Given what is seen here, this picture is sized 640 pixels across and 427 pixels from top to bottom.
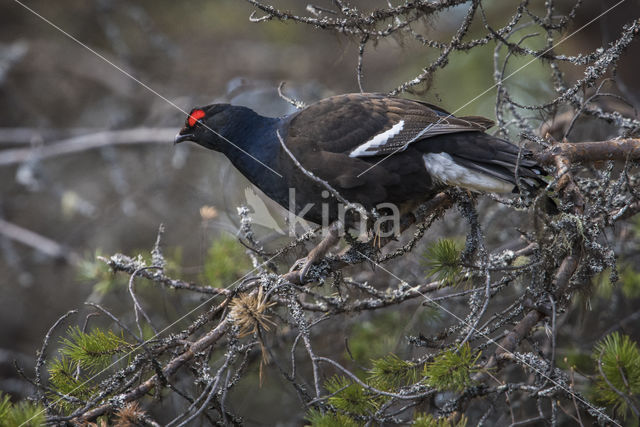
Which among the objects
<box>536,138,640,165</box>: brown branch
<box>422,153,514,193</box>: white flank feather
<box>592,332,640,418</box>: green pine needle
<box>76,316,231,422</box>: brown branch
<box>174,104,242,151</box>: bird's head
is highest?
<box>174,104,242,151</box>: bird's head

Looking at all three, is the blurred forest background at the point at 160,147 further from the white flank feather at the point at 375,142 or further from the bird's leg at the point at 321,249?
the white flank feather at the point at 375,142

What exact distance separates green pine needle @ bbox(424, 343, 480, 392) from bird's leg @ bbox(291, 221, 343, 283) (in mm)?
1011

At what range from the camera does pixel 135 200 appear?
6457 mm

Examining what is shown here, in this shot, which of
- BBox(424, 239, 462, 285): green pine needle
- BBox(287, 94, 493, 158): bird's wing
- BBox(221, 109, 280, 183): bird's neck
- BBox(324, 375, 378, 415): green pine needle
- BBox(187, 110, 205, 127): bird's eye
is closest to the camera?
BBox(324, 375, 378, 415): green pine needle

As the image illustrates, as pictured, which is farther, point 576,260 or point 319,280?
point 319,280

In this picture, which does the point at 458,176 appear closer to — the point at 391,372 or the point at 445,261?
the point at 445,261

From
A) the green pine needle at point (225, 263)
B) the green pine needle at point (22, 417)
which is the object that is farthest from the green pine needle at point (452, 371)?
the green pine needle at point (225, 263)

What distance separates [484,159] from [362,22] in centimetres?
113

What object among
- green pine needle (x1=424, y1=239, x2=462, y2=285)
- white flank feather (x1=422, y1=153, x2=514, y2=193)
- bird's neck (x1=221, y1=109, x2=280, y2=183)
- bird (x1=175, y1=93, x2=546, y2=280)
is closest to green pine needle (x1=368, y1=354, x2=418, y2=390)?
green pine needle (x1=424, y1=239, x2=462, y2=285)

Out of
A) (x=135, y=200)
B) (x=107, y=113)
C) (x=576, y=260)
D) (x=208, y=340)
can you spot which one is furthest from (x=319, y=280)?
(x=107, y=113)

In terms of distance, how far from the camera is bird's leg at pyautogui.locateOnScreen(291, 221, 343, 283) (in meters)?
3.21

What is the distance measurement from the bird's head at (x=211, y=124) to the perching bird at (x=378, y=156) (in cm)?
55

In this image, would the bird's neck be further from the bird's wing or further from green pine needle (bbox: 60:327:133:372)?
green pine needle (bbox: 60:327:133:372)

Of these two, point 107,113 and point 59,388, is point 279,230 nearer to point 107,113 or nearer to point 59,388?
point 59,388
